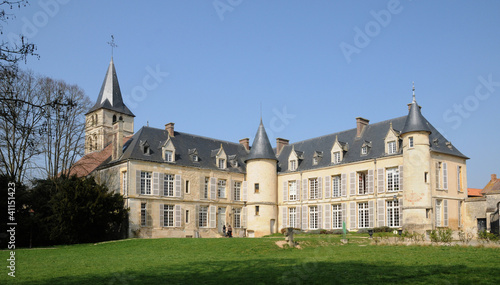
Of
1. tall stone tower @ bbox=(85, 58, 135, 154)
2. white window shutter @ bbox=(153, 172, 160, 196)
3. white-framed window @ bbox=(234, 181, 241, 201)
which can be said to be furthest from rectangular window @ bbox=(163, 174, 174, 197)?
tall stone tower @ bbox=(85, 58, 135, 154)

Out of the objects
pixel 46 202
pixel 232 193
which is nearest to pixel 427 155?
pixel 232 193

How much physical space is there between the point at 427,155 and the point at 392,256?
16.5 m

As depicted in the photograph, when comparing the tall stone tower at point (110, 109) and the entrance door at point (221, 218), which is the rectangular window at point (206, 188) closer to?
the entrance door at point (221, 218)

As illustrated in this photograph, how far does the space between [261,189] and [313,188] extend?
4064mm

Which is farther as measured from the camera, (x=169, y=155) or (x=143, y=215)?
(x=169, y=155)

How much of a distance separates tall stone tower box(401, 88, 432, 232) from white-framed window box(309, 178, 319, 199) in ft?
26.6

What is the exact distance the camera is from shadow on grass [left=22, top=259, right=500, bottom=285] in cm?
929

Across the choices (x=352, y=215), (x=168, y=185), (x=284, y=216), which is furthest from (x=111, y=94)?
(x=352, y=215)

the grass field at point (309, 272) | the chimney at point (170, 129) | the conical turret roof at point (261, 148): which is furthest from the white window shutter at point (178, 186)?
the grass field at point (309, 272)

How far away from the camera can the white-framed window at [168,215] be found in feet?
111

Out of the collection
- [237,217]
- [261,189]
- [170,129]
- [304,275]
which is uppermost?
[170,129]

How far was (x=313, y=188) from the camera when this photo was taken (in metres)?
36.2

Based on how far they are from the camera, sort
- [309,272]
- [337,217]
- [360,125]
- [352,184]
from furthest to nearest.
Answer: [360,125], [337,217], [352,184], [309,272]

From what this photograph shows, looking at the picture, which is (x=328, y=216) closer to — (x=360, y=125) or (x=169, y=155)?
(x=360, y=125)
